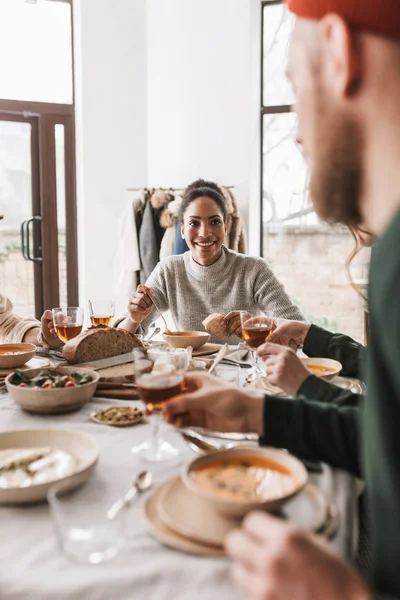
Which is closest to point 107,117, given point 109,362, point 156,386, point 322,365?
point 109,362

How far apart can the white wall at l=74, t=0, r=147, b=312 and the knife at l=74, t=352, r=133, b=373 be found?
292cm

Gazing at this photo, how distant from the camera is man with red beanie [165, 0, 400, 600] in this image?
2.10 feet

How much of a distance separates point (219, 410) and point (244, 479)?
0.24m

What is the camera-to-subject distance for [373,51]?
Result: 2.48 ft

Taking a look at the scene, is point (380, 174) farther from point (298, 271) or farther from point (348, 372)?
point (298, 271)

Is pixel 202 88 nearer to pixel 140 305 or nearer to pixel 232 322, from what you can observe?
pixel 140 305

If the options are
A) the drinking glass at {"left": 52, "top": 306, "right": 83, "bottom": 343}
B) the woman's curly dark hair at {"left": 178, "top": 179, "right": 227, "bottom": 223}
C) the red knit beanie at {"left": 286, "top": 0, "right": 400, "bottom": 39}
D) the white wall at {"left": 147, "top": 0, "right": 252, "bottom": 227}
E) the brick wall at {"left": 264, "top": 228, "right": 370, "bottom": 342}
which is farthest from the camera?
the brick wall at {"left": 264, "top": 228, "right": 370, "bottom": 342}

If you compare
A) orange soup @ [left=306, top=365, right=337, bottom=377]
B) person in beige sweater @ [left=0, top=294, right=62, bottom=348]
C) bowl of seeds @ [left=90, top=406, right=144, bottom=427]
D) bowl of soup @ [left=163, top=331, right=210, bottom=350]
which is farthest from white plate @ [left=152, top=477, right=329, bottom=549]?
person in beige sweater @ [left=0, top=294, right=62, bottom=348]

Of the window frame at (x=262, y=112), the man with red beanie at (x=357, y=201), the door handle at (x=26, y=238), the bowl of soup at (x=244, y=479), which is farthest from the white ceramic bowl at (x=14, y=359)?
the window frame at (x=262, y=112)

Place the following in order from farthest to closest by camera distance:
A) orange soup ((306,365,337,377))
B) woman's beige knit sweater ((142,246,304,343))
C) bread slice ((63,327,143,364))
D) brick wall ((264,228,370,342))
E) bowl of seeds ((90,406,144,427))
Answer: brick wall ((264,228,370,342))
woman's beige knit sweater ((142,246,304,343))
bread slice ((63,327,143,364))
orange soup ((306,365,337,377))
bowl of seeds ((90,406,144,427))

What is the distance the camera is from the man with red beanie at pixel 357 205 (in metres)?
0.64

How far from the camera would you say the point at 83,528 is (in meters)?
0.81

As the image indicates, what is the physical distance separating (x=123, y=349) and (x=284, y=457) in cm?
106

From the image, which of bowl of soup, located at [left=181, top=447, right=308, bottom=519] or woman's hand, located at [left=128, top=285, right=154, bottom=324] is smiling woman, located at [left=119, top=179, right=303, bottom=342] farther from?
bowl of soup, located at [left=181, top=447, right=308, bottom=519]
